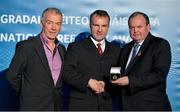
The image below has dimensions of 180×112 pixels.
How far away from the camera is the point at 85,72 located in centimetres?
386

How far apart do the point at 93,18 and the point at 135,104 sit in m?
0.93

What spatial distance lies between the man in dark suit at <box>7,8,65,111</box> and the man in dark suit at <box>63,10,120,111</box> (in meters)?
0.17

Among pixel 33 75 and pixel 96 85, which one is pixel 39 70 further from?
pixel 96 85

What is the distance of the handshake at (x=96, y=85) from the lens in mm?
3752

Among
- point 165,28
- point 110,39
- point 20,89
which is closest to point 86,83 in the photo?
point 20,89

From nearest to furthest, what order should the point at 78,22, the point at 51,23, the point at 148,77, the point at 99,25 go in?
the point at 148,77 → the point at 51,23 → the point at 99,25 → the point at 78,22

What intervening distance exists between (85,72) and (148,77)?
643 millimetres

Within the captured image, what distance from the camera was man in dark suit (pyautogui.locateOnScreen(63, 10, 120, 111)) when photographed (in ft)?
12.4

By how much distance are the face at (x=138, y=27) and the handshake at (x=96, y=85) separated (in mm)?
558

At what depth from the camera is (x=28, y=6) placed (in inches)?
190

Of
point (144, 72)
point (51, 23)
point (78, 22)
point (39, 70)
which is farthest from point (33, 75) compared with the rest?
point (78, 22)

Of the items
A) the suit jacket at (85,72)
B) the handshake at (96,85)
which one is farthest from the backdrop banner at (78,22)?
the handshake at (96,85)

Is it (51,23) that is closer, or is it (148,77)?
(148,77)

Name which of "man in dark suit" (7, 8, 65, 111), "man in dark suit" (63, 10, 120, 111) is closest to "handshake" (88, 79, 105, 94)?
"man in dark suit" (63, 10, 120, 111)
